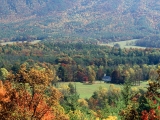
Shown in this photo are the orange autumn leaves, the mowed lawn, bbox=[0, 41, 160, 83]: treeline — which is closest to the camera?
the orange autumn leaves

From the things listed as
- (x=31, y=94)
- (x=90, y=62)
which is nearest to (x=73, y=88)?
(x=90, y=62)

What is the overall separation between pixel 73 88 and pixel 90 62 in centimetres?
4519

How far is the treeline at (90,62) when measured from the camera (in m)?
131

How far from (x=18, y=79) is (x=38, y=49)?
161 metres

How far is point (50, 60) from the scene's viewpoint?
152000 millimetres

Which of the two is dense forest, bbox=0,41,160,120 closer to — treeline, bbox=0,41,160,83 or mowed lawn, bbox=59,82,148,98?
treeline, bbox=0,41,160,83

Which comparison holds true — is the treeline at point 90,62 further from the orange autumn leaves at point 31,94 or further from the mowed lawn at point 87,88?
the orange autumn leaves at point 31,94

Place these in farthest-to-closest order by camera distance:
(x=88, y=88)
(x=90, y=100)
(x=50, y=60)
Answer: (x=50, y=60) < (x=88, y=88) < (x=90, y=100)

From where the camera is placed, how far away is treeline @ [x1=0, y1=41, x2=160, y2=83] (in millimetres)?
130750

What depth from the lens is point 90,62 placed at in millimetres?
155625

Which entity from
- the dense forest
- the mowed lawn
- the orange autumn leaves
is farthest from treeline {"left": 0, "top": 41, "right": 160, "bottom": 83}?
the orange autumn leaves

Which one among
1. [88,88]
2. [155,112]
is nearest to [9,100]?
[155,112]

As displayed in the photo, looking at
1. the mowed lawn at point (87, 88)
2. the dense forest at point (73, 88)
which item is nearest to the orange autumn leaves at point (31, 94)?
the dense forest at point (73, 88)

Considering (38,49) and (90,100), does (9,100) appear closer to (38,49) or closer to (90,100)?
(90,100)
